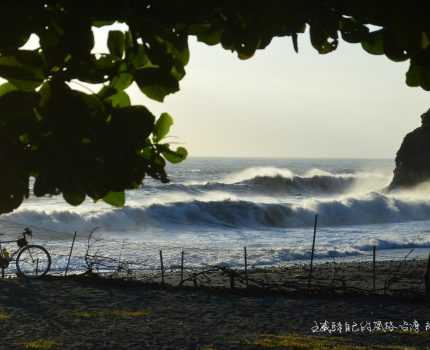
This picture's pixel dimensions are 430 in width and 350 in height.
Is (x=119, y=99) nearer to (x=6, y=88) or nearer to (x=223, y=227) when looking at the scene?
(x=6, y=88)

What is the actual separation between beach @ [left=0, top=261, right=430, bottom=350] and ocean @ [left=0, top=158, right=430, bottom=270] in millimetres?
5110

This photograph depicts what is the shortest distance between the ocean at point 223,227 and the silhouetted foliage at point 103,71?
15646 millimetres

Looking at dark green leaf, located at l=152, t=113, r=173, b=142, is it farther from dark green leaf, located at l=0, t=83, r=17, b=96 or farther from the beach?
the beach

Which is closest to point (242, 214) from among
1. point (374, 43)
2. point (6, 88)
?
point (374, 43)

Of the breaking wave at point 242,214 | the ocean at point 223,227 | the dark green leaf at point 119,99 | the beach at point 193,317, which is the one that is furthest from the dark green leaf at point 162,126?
the breaking wave at point 242,214

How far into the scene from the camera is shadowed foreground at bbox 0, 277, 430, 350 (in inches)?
341

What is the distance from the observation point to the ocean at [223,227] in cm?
2473

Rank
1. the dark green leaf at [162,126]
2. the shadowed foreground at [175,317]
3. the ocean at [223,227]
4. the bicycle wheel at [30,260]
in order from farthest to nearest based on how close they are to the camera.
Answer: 1. the ocean at [223,227]
2. the bicycle wheel at [30,260]
3. the shadowed foreground at [175,317]
4. the dark green leaf at [162,126]

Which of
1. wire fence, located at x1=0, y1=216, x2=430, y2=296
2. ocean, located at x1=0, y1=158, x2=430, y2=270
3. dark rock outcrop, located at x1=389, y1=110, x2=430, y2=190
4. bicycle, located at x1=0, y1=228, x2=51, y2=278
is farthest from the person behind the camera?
dark rock outcrop, located at x1=389, y1=110, x2=430, y2=190

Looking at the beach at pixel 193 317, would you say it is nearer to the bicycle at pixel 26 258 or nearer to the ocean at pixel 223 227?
the bicycle at pixel 26 258

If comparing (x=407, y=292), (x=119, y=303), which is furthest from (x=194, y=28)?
(x=407, y=292)

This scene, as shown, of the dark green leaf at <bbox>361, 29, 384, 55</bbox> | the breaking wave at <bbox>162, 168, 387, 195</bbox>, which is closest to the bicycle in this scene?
the dark green leaf at <bbox>361, 29, 384, 55</bbox>

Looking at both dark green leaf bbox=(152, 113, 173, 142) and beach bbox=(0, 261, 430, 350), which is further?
beach bbox=(0, 261, 430, 350)

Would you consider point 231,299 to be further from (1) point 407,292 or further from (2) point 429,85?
(2) point 429,85
